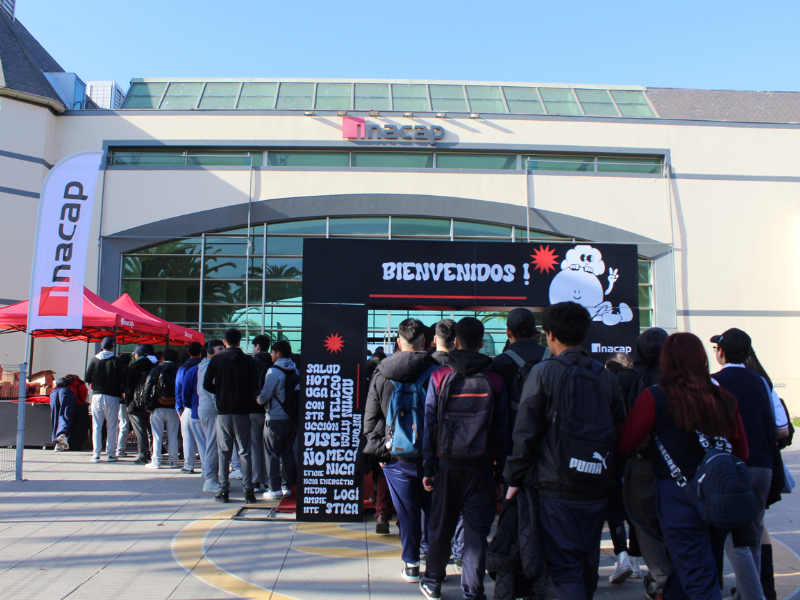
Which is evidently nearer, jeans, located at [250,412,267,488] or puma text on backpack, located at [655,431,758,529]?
puma text on backpack, located at [655,431,758,529]

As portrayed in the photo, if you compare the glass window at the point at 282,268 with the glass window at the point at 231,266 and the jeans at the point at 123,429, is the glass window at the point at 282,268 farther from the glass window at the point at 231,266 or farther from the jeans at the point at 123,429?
the jeans at the point at 123,429

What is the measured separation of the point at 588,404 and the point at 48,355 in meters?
16.0

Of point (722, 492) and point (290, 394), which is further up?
point (290, 394)

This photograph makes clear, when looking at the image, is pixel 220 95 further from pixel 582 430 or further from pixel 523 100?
pixel 582 430

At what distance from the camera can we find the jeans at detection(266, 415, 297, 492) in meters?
6.64

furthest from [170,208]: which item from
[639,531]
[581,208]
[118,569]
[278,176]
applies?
[639,531]

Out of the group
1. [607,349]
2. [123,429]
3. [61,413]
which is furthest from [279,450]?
[61,413]

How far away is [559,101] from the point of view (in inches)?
722

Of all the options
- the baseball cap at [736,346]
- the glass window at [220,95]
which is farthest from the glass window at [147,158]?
the baseball cap at [736,346]

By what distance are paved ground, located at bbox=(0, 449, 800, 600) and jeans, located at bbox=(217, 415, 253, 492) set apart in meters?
0.28

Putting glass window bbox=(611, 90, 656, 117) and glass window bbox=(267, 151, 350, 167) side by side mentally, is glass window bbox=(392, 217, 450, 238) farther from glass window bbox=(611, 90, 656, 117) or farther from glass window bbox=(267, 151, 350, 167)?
glass window bbox=(611, 90, 656, 117)

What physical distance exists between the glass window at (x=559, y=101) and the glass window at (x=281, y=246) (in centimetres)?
880

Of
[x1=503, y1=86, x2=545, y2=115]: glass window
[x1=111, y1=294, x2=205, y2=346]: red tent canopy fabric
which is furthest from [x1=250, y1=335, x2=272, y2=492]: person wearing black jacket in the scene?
[x1=503, y1=86, x2=545, y2=115]: glass window

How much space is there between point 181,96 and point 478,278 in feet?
50.8
